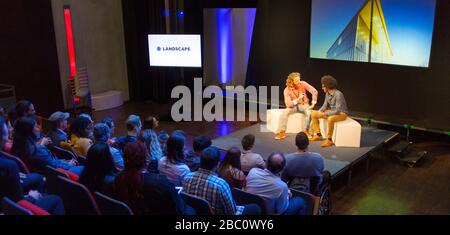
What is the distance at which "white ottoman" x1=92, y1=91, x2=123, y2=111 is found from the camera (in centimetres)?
899

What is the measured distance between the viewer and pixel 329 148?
6180 mm

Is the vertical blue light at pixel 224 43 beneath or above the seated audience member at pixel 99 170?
above

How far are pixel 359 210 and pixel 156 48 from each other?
16.3 feet

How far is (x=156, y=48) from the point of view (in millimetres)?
8211

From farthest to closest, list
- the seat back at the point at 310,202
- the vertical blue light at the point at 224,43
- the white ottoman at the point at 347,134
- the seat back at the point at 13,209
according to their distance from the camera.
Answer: the vertical blue light at the point at 224,43 < the white ottoman at the point at 347,134 < the seat back at the point at 310,202 < the seat back at the point at 13,209

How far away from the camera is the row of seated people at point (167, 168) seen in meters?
2.97

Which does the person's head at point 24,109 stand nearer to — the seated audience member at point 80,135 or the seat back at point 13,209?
the seated audience member at point 80,135

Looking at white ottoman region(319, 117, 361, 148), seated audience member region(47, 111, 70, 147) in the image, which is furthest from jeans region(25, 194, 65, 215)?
white ottoman region(319, 117, 361, 148)

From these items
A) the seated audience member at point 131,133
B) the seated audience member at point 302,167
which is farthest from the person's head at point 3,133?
the seated audience member at point 302,167

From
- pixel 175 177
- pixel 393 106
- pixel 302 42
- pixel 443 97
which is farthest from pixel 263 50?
pixel 175 177

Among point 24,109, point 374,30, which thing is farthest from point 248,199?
point 374,30

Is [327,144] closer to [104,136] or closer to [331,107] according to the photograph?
[331,107]

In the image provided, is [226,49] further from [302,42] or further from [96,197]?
[96,197]

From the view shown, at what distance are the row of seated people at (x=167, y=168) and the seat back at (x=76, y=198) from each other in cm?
17
